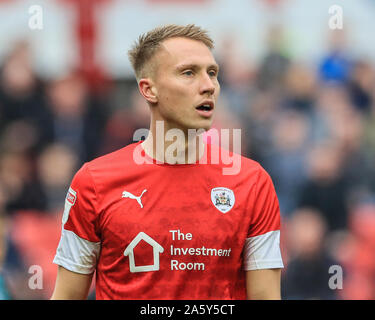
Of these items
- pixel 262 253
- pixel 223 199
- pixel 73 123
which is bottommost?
pixel 262 253

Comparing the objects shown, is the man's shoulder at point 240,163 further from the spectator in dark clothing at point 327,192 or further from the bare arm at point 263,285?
the spectator in dark clothing at point 327,192

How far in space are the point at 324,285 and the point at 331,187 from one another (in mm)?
1021

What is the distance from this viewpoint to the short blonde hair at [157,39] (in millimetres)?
3693

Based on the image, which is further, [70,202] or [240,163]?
[240,163]

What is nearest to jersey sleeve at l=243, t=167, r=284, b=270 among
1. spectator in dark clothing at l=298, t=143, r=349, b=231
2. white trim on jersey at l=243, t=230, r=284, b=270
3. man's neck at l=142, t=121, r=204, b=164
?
white trim on jersey at l=243, t=230, r=284, b=270

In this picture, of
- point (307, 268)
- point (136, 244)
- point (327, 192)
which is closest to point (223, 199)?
point (136, 244)

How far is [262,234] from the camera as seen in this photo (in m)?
3.53

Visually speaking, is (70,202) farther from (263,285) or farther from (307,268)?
(307,268)

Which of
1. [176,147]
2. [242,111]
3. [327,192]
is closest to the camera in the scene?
[176,147]

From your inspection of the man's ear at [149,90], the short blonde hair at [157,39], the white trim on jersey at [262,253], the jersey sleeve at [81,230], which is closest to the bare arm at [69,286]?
the jersey sleeve at [81,230]

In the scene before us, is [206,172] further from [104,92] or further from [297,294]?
[104,92]

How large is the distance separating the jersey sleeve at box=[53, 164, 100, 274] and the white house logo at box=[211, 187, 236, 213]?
60cm

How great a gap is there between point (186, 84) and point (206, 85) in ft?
0.34

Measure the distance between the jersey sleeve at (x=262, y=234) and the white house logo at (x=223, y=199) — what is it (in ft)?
0.34
